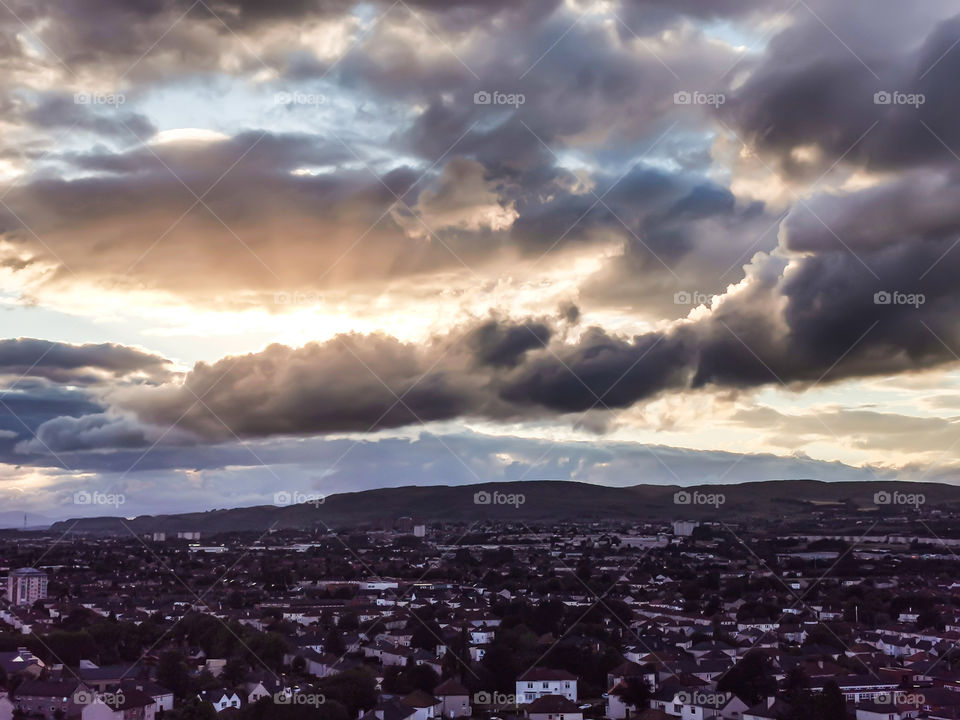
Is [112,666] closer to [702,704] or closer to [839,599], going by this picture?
[702,704]

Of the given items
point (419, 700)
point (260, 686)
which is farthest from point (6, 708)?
point (419, 700)

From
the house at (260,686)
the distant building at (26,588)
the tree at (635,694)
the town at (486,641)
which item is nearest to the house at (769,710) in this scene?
the town at (486,641)

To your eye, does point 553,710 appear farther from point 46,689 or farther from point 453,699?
point 46,689

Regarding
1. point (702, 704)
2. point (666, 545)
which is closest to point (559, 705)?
point (702, 704)

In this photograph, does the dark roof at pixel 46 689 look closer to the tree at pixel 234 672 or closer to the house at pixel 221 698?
the house at pixel 221 698

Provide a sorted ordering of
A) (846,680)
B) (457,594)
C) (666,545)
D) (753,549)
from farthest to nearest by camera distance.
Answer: (666,545) → (753,549) → (457,594) → (846,680)

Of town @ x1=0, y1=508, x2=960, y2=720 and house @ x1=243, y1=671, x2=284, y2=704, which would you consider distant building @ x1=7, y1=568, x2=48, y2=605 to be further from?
house @ x1=243, y1=671, x2=284, y2=704
